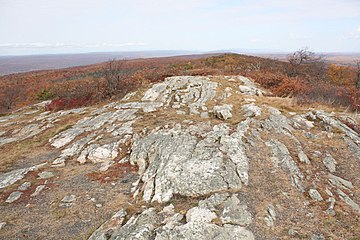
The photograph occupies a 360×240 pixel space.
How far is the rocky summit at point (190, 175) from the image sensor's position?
8.34 meters

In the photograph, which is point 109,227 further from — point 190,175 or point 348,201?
point 348,201

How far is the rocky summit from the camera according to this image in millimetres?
8336

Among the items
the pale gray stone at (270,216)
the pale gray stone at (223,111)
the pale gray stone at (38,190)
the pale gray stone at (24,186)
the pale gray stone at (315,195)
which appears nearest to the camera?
the pale gray stone at (270,216)

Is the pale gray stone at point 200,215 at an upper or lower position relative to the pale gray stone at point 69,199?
upper

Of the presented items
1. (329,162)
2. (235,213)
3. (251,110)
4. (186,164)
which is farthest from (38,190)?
(329,162)

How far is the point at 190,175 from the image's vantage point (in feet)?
34.3

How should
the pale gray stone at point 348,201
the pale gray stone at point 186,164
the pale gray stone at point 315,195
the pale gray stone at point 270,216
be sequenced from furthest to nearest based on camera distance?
the pale gray stone at point 186,164, the pale gray stone at point 315,195, the pale gray stone at point 348,201, the pale gray stone at point 270,216

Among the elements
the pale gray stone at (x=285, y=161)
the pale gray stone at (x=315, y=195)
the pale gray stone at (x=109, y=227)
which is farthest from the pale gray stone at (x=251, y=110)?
the pale gray stone at (x=109, y=227)

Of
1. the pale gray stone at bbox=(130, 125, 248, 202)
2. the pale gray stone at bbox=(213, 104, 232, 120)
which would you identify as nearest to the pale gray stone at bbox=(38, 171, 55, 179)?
the pale gray stone at bbox=(130, 125, 248, 202)

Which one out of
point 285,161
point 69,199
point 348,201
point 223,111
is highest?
point 223,111

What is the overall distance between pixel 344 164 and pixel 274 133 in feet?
11.6

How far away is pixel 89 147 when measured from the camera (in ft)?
50.2

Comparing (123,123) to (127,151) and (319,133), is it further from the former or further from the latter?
(319,133)

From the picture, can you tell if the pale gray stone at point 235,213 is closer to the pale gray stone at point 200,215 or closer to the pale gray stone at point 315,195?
the pale gray stone at point 200,215
